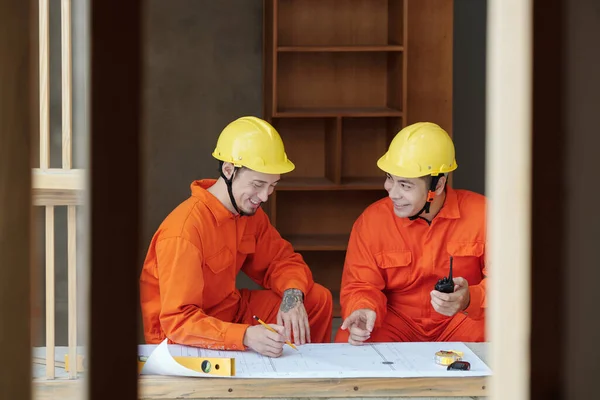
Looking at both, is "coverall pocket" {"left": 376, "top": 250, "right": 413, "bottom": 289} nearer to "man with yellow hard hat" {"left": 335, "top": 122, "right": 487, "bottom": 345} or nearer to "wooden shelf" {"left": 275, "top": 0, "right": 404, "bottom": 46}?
"man with yellow hard hat" {"left": 335, "top": 122, "right": 487, "bottom": 345}

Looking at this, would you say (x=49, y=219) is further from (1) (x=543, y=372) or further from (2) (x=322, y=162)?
(2) (x=322, y=162)

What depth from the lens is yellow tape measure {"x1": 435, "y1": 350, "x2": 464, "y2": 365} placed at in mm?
2531

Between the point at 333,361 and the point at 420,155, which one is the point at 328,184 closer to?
the point at 420,155

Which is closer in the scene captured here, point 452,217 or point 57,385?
point 57,385

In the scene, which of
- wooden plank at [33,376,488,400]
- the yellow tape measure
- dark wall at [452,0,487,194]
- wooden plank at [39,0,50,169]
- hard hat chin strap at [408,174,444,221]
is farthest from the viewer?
dark wall at [452,0,487,194]

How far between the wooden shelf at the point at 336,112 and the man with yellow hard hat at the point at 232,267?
63.2 inches

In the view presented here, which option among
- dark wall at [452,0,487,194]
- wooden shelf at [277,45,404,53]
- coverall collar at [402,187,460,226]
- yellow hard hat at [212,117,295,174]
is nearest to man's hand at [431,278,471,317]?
coverall collar at [402,187,460,226]

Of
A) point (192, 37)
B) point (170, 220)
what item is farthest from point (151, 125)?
point (170, 220)

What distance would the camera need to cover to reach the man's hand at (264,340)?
2625 millimetres

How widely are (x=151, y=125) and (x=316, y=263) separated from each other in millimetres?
1522

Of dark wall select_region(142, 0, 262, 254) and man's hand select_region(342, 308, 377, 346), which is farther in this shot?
dark wall select_region(142, 0, 262, 254)

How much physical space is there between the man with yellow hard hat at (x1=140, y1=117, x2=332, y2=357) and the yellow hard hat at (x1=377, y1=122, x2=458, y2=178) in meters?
0.43

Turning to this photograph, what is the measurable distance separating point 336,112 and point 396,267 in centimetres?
185

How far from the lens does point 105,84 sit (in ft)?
2.75
